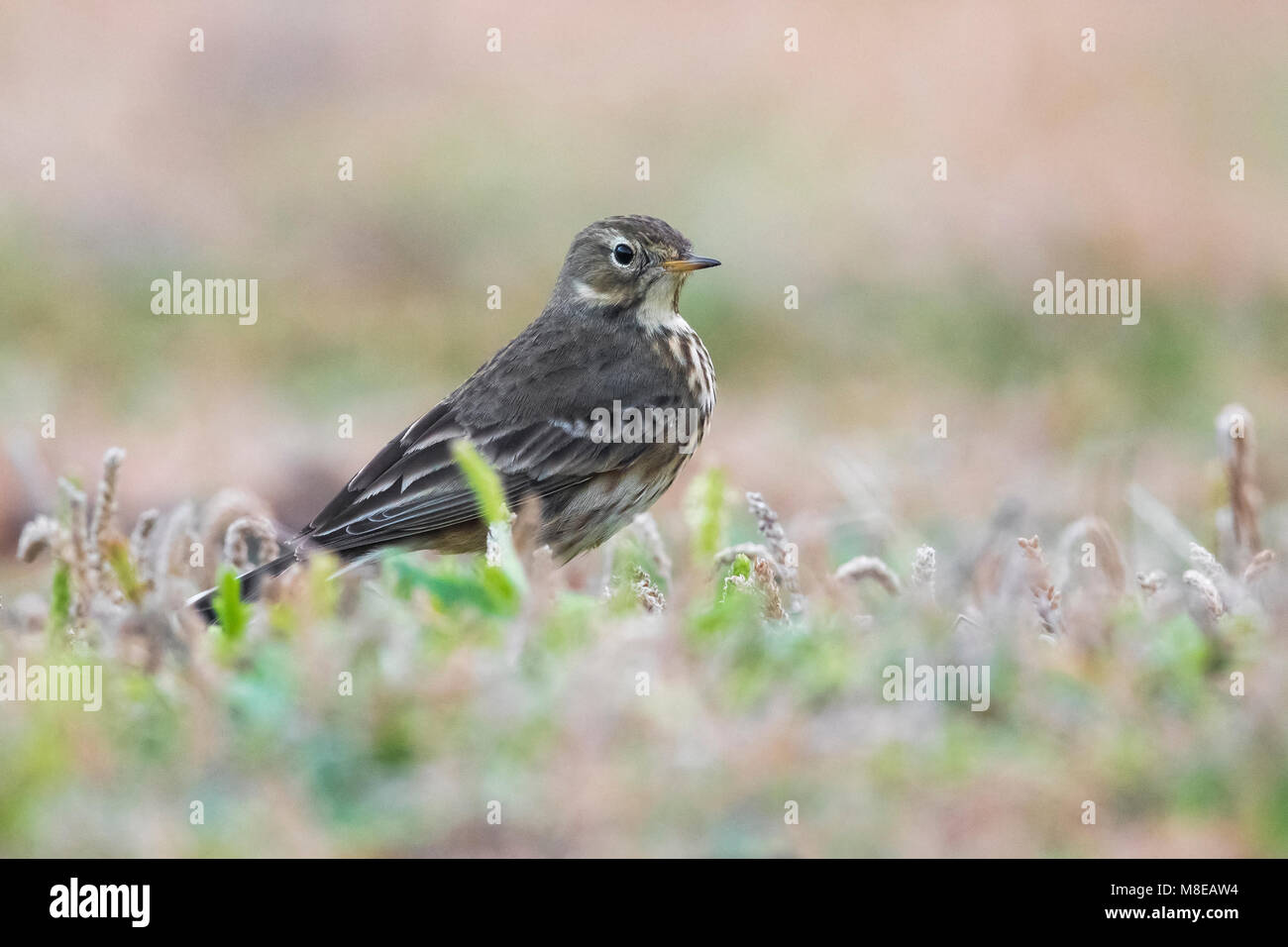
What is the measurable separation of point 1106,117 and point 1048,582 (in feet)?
35.5

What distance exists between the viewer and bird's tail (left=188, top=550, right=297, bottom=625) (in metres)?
4.66

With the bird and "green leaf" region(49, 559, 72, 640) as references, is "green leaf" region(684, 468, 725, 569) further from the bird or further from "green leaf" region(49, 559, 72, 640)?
"green leaf" region(49, 559, 72, 640)

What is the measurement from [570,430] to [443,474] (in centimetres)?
52

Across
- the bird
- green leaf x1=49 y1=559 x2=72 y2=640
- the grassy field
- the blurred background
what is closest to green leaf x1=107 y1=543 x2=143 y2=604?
green leaf x1=49 y1=559 x2=72 y2=640

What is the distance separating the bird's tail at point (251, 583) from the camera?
466 cm

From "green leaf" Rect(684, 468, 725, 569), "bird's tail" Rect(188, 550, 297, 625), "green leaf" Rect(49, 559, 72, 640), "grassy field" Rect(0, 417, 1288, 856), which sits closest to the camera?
"grassy field" Rect(0, 417, 1288, 856)

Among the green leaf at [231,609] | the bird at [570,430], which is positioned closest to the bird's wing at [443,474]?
the bird at [570,430]

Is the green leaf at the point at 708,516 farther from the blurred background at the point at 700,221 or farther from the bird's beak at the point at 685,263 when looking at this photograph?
the blurred background at the point at 700,221

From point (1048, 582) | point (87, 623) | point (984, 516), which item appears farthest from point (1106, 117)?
point (87, 623)

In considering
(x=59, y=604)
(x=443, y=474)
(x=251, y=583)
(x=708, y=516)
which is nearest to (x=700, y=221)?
(x=443, y=474)

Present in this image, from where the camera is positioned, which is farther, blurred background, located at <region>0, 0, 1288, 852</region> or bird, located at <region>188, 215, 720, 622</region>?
blurred background, located at <region>0, 0, 1288, 852</region>

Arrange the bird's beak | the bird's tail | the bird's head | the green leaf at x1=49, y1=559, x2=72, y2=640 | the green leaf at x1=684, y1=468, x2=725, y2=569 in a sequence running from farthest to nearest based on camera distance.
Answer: the bird's head < the bird's beak < the green leaf at x1=684, y1=468, x2=725, y2=569 < the bird's tail < the green leaf at x1=49, y1=559, x2=72, y2=640

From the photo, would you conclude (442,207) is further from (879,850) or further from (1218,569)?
(879,850)

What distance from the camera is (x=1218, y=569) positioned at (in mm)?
4531
